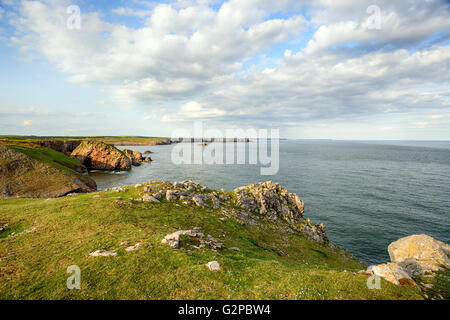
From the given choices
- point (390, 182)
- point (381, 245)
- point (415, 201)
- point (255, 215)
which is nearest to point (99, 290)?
point (255, 215)

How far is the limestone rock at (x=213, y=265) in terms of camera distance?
13922 mm

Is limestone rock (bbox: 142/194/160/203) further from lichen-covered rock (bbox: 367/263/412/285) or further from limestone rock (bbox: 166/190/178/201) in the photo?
lichen-covered rock (bbox: 367/263/412/285)

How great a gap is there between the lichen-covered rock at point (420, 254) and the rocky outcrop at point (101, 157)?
115m

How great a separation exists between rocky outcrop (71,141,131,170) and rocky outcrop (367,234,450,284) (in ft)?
377

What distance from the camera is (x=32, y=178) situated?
169ft

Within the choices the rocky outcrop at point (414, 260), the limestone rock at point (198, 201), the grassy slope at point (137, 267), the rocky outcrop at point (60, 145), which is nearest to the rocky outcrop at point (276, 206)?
the limestone rock at point (198, 201)

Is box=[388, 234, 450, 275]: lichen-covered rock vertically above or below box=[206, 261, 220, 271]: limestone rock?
below

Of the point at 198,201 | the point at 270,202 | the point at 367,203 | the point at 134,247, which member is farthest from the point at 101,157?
the point at 367,203

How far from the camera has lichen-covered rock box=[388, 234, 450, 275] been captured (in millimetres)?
17609

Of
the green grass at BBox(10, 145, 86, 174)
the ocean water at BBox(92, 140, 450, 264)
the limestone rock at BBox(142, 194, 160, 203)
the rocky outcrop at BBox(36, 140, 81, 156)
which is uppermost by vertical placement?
the rocky outcrop at BBox(36, 140, 81, 156)

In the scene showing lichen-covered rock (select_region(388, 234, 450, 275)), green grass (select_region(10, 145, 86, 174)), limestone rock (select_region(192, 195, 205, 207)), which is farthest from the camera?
green grass (select_region(10, 145, 86, 174))

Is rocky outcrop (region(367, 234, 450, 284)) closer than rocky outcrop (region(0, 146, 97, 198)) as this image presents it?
Yes

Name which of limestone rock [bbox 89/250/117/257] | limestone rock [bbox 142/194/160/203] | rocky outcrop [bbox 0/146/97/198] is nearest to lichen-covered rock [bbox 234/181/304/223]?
limestone rock [bbox 142/194/160/203]
